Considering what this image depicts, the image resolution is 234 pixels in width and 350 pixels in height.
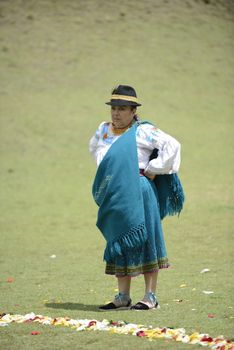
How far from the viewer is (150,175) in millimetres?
6695

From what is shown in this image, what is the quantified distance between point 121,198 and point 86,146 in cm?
1133

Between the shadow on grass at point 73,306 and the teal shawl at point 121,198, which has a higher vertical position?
the teal shawl at point 121,198

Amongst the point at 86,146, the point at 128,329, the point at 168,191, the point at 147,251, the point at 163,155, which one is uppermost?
the point at 163,155

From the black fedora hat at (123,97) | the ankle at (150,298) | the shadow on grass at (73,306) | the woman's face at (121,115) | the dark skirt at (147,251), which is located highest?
the black fedora hat at (123,97)

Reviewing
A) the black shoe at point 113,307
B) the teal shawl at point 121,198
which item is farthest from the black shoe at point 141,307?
the teal shawl at point 121,198

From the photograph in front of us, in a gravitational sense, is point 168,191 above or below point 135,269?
above

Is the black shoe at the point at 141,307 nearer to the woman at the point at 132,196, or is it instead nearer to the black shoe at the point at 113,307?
the woman at the point at 132,196

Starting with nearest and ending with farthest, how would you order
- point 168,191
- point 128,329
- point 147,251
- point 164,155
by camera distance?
point 128,329 < point 164,155 < point 147,251 < point 168,191

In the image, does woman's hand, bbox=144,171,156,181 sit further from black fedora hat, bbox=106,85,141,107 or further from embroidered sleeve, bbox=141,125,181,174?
black fedora hat, bbox=106,85,141,107

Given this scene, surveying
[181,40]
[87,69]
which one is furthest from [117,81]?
[181,40]

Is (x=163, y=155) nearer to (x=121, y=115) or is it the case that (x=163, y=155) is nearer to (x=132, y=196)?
(x=132, y=196)

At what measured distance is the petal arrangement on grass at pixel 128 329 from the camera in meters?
5.37

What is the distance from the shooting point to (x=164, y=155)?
651 centimetres

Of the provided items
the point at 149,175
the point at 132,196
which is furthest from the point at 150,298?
the point at 149,175
